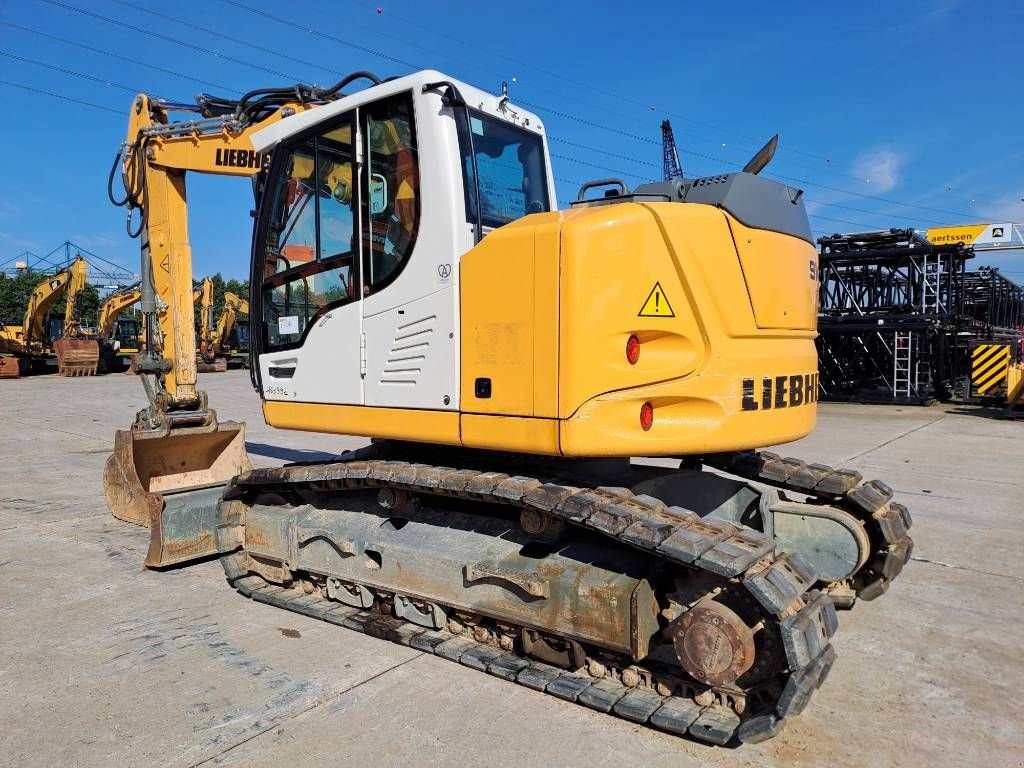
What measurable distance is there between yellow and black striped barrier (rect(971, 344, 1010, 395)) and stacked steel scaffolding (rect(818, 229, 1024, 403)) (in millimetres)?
664

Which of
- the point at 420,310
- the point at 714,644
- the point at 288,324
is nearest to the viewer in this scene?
the point at 714,644

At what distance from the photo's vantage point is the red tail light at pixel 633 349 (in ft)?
11.2

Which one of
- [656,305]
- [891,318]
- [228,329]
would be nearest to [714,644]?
[656,305]

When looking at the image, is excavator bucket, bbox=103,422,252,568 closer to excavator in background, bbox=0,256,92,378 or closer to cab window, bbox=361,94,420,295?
cab window, bbox=361,94,420,295

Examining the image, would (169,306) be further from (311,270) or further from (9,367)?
(9,367)

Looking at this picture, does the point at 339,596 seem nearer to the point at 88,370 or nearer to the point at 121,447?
the point at 121,447

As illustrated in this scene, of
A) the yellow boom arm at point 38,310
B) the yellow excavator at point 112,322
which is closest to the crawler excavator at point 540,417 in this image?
the yellow excavator at point 112,322

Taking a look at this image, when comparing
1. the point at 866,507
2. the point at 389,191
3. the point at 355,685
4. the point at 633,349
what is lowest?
the point at 355,685

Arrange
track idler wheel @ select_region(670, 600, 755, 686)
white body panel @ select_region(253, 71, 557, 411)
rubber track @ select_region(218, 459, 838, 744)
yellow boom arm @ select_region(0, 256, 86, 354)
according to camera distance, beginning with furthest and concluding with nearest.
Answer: yellow boom arm @ select_region(0, 256, 86, 354) → white body panel @ select_region(253, 71, 557, 411) → track idler wheel @ select_region(670, 600, 755, 686) → rubber track @ select_region(218, 459, 838, 744)

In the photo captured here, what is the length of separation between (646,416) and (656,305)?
50 cm

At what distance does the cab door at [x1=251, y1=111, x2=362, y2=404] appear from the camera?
428 cm

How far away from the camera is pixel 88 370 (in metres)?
29.9

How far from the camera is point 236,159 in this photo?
6613 mm

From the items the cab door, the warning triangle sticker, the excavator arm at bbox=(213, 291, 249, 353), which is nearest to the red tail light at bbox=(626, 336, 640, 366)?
the warning triangle sticker
